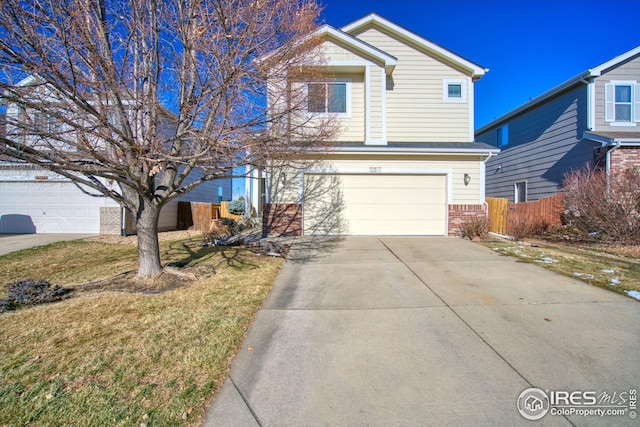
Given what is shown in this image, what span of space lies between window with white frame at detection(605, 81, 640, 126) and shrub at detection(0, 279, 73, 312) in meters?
18.2

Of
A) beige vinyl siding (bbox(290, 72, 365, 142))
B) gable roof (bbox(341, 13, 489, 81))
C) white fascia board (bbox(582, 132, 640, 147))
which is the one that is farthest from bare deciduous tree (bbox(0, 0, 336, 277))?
white fascia board (bbox(582, 132, 640, 147))

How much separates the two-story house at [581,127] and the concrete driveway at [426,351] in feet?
31.2

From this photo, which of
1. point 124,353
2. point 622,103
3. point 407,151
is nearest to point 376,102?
point 407,151

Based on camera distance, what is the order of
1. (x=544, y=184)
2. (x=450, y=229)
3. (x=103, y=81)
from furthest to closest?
(x=544, y=184) < (x=450, y=229) < (x=103, y=81)

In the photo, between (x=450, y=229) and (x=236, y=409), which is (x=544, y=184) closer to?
(x=450, y=229)

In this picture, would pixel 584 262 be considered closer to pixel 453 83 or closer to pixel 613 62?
pixel 453 83

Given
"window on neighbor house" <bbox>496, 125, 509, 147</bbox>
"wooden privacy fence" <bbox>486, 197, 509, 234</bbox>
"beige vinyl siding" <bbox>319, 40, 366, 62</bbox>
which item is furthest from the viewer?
"window on neighbor house" <bbox>496, 125, 509, 147</bbox>

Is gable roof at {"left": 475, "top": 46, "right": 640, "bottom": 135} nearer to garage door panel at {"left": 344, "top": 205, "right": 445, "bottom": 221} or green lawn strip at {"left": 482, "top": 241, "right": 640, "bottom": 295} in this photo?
green lawn strip at {"left": 482, "top": 241, "right": 640, "bottom": 295}

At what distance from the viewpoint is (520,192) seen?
16.2 m

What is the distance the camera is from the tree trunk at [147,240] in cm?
552

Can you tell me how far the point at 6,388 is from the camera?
2561 millimetres

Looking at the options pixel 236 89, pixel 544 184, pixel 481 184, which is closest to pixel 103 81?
pixel 236 89

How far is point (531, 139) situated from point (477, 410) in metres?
17.0

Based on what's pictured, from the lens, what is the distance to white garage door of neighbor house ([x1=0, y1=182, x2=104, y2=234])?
1255 cm
